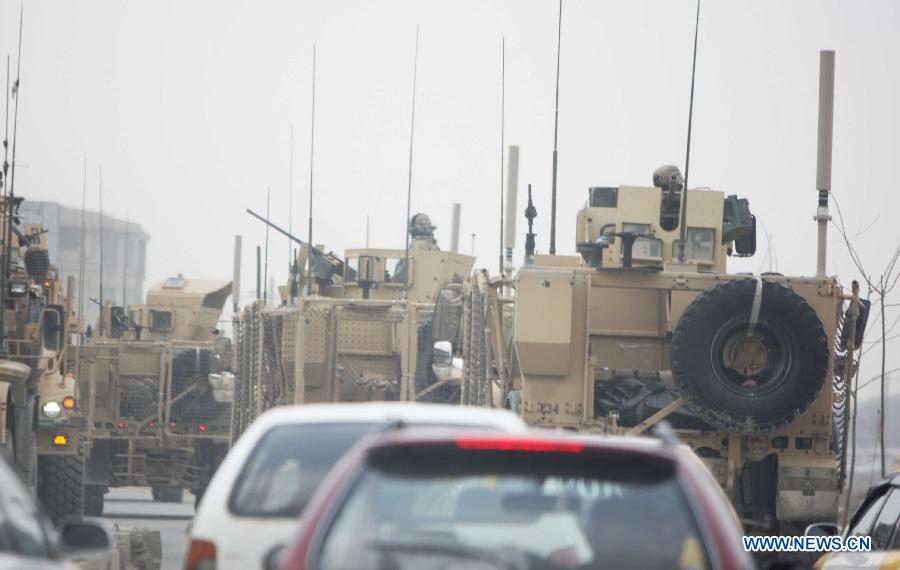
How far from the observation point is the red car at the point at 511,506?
204 inches

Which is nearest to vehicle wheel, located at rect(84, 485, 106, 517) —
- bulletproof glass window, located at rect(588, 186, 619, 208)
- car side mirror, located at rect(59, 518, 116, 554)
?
bulletproof glass window, located at rect(588, 186, 619, 208)

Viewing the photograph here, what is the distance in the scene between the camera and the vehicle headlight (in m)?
21.8

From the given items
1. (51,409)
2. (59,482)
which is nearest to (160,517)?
(59,482)

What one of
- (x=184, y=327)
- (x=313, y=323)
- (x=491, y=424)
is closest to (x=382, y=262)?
(x=313, y=323)

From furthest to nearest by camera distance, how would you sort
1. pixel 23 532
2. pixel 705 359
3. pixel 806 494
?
pixel 806 494 → pixel 705 359 → pixel 23 532

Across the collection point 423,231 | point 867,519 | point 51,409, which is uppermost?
point 423,231

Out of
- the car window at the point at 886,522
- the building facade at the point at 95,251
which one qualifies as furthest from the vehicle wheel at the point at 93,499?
the building facade at the point at 95,251

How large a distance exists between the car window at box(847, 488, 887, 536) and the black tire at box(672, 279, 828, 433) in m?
4.05

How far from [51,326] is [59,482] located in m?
2.05

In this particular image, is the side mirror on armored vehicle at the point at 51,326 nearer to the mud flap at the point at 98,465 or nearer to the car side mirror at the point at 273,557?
the mud flap at the point at 98,465

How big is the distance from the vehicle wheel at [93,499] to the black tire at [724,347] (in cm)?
1677

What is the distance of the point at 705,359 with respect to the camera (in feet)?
46.2

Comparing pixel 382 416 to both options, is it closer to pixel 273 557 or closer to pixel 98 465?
pixel 273 557

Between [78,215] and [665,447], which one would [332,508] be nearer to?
[665,447]
